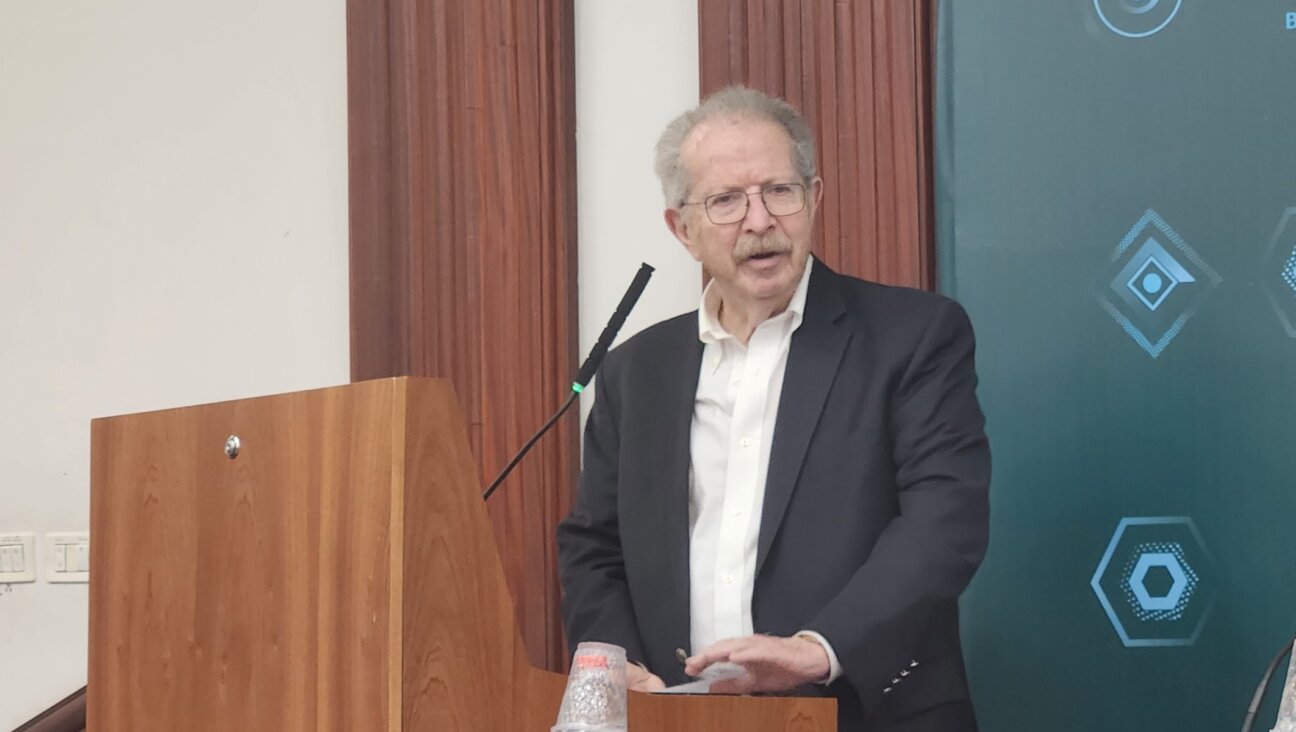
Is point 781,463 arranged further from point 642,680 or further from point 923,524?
point 642,680

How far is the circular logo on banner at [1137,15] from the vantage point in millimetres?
2412

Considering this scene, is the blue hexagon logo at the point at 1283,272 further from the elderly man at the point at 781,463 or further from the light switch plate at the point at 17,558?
the light switch plate at the point at 17,558

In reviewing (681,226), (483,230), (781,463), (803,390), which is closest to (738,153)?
(681,226)

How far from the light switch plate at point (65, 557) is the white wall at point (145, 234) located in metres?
0.02

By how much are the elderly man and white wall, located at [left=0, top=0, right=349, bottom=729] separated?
928mm

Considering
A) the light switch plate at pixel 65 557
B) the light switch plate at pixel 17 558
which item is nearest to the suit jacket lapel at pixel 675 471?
the light switch plate at pixel 65 557

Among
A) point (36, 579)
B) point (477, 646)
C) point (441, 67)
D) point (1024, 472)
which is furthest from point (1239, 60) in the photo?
point (36, 579)

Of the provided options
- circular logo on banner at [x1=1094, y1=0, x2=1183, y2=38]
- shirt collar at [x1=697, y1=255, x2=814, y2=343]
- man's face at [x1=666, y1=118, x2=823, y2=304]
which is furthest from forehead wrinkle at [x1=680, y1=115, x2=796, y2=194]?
circular logo on banner at [x1=1094, y1=0, x2=1183, y2=38]

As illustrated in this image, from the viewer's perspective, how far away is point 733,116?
2232 mm

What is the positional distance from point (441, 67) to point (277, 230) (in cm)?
48

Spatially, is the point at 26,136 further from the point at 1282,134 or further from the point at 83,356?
the point at 1282,134

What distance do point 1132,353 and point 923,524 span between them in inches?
26.7

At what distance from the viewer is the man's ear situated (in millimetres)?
2305

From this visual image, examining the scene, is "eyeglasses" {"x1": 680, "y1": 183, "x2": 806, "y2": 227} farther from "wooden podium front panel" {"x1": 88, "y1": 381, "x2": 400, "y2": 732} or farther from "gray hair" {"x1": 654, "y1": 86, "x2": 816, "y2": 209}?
"wooden podium front panel" {"x1": 88, "y1": 381, "x2": 400, "y2": 732}
